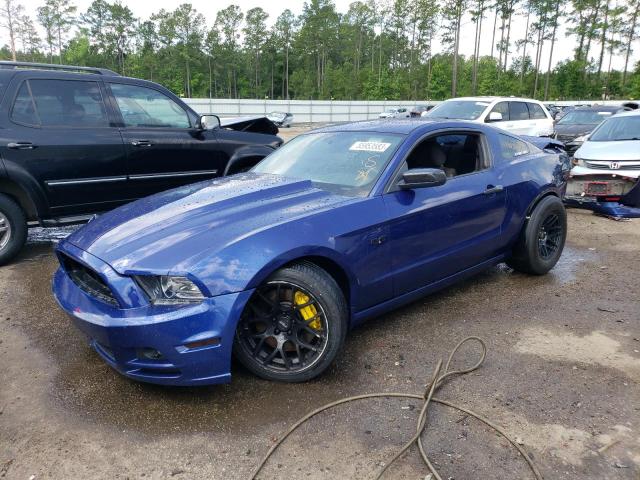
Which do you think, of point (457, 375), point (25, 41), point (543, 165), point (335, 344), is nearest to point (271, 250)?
point (335, 344)

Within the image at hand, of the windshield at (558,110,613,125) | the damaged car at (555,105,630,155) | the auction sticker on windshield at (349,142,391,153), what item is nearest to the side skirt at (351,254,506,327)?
the auction sticker on windshield at (349,142,391,153)

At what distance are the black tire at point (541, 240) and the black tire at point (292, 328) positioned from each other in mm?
2422

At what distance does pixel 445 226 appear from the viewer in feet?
12.2

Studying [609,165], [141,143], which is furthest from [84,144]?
[609,165]

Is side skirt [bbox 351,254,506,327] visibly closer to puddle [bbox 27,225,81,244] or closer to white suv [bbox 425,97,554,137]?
puddle [bbox 27,225,81,244]

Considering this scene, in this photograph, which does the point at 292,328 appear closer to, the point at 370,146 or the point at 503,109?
the point at 370,146

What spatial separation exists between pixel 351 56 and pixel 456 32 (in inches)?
1167

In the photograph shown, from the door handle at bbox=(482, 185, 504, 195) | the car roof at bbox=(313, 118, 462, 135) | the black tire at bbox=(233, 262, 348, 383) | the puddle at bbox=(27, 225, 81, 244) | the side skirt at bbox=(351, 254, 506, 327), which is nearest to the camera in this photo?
the black tire at bbox=(233, 262, 348, 383)

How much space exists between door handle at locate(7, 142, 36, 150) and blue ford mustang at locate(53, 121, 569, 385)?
228cm

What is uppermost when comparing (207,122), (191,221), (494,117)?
(494,117)

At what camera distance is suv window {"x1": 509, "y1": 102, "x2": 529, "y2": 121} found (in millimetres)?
11727

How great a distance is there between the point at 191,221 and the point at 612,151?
7.29 metres

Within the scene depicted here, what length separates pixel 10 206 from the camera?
5.17 meters

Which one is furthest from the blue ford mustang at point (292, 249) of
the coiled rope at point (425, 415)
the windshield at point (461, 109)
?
the windshield at point (461, 109)
